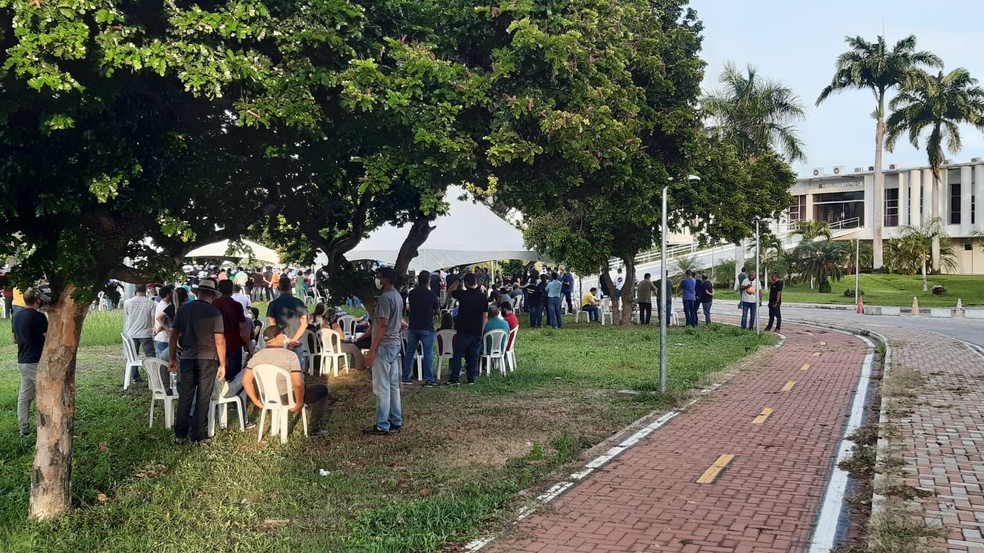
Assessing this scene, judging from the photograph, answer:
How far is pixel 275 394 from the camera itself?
8891mm

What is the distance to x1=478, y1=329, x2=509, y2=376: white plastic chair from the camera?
14.3 metres

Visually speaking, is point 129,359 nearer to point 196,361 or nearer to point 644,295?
point 196,361

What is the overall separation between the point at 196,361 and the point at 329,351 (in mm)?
5285

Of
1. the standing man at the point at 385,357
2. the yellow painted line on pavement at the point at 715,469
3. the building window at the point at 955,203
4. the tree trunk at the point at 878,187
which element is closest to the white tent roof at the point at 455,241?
the standing man at the point at 385,357

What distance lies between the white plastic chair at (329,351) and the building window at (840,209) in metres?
52.1

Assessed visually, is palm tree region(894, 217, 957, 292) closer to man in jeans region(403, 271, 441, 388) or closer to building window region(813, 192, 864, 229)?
building window region(813, 192, 864, 229)

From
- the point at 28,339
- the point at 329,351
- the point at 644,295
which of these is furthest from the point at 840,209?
the point at 28,339

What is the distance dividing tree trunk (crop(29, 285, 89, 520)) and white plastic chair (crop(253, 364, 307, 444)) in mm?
2439

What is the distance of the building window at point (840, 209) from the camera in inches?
2361

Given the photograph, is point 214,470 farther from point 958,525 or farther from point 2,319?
point 2,319

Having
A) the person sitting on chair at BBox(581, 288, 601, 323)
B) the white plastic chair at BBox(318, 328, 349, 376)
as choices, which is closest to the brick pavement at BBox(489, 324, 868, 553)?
the white plastic chair at BBox(318, 328, 349, 376)

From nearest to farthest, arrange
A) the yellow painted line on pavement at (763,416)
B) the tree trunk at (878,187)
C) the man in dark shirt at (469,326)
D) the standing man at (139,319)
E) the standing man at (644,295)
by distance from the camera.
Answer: the yellow painted line on pavement at (763,416) < the man in dark shirt at (469,326) < the standing man at (139,319) < the standing man at (644,295) < the tree trunk at (878,187)

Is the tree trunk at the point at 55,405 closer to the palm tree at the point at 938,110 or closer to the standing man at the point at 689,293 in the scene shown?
the standing man at the point at 689,293

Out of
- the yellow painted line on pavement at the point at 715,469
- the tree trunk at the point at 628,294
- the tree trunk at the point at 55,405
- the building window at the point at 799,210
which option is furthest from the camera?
the building window at the point at 799,210
